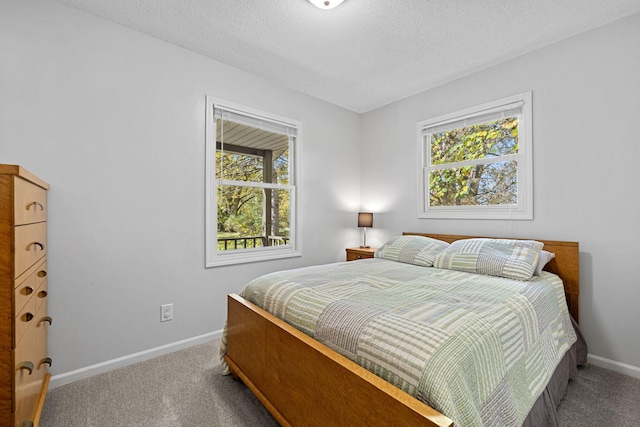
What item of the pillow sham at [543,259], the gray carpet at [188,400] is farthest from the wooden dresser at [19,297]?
the pillow sham at [543,259]

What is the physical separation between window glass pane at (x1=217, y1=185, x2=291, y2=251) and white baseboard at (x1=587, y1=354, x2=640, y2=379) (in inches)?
106

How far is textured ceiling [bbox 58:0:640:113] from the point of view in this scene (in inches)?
75.9

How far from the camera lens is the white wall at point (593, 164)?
2.01 metres

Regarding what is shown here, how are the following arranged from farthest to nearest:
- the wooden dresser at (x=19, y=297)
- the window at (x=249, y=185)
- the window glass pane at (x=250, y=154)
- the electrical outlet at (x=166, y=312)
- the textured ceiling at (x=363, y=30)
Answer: the window glass pane at (x=250, y=154), the window at (x=249, y=185), the electrical outlet at (x=166, y=312), the textured ceiling at (x=363, y=30), the wooden dresser at (x=19, y=297)

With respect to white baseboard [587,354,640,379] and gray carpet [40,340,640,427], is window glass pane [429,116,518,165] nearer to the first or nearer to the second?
white baseboard [587,354,640,379]

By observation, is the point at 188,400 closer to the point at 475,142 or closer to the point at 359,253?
the point at 359,253

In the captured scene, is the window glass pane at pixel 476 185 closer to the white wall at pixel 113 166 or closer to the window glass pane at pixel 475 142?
the window glass pane at pixel 475 142

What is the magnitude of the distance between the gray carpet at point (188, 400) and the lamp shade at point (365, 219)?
2157mm

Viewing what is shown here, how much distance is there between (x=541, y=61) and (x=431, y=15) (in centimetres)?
112

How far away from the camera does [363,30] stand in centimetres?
216

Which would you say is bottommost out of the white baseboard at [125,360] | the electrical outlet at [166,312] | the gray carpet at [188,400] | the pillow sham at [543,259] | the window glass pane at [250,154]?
the gray carpet at [188,400]

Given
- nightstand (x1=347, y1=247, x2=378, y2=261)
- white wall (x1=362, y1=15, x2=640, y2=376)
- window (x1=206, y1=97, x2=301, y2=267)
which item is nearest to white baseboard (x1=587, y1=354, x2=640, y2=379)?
white wall (x1=362, y1=15, x2=640, y2=376)

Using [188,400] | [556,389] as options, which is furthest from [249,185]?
[556,389]

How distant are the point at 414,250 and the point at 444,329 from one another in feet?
5.05
